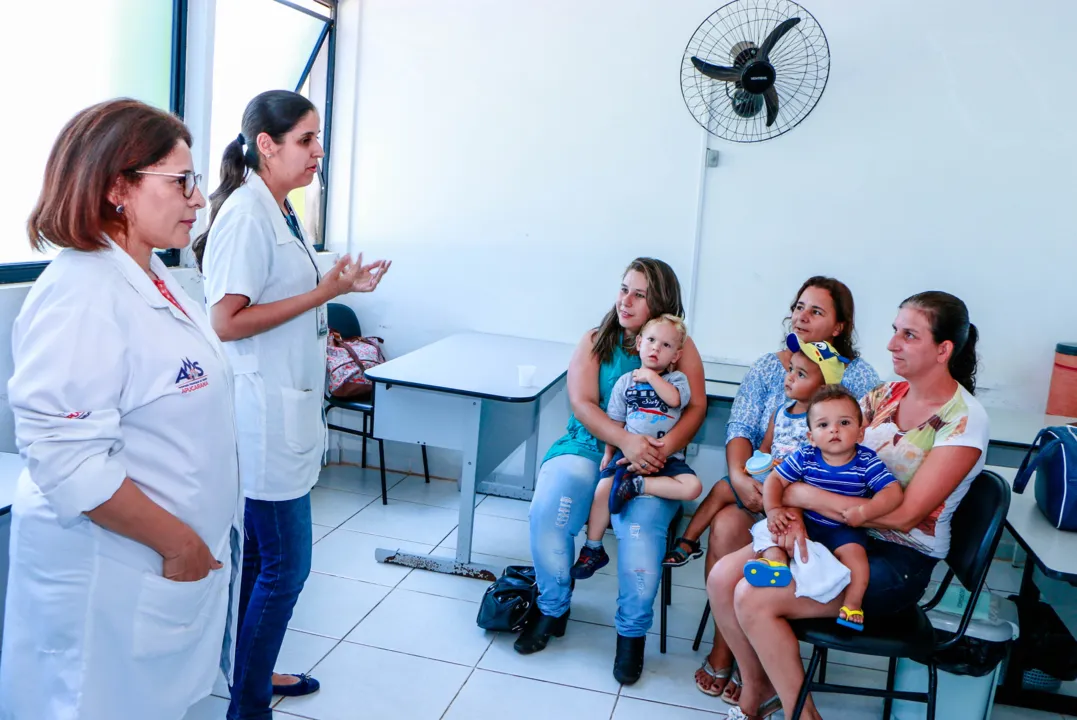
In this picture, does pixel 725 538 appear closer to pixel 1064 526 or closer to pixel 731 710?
pixel 731 710

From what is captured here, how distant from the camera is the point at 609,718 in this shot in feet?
7.75

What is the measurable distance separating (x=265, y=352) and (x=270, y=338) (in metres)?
0.03

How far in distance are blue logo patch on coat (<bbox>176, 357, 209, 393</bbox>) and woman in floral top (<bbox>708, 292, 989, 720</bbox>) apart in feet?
4.70

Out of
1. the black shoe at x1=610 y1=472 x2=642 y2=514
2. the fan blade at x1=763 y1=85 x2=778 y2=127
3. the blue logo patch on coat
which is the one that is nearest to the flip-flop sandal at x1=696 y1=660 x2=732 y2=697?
the black shoe at x1=610 y1=472 x2=642 y2=514

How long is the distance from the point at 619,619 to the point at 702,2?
258cm

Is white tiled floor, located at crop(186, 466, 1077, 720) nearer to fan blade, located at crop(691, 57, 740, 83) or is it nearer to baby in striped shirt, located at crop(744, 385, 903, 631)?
baby in striped shirt, located at crop(744, 385, 903, 631)

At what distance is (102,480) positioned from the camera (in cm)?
120

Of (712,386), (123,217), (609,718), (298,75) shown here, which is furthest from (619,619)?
(298,75)

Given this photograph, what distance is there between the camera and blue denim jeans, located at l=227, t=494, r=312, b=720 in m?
1.93

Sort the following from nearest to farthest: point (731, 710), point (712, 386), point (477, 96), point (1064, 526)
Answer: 1. point (1064, 526)
2. point (731, 710)
3. point (712, 386)
4. point (477, 96)

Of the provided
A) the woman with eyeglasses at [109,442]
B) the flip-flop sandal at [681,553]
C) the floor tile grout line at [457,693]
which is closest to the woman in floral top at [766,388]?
the flip-flop sandal at [681,553]

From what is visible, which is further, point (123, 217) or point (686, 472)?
point (686, 472)

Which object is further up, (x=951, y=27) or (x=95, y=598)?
(x=951, y=27)

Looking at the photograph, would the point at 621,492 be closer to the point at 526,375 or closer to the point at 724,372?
the point at 526,375
